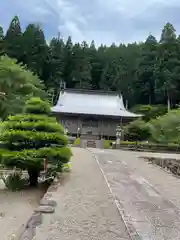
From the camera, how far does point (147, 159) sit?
18.4 metres

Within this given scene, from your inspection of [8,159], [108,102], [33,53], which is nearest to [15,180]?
Result: [8,159]

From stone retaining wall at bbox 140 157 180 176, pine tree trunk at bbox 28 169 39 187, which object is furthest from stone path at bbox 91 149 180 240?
stone retaining wall at bbox 140 157 180 176

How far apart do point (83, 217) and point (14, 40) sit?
5157 centimetres

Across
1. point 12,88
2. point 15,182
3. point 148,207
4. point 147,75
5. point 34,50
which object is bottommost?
point 15,182

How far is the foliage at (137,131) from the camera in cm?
3209

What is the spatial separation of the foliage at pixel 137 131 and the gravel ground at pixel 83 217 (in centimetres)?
2487

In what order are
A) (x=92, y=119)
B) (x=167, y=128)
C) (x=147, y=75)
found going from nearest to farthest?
1. (x=167, y=128)
2. (x=92, y=119)
3. (x=147, y=75)

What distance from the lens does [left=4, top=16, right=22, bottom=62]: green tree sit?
51666 millimetres

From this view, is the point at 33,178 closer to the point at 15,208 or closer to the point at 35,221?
the point at 15,208

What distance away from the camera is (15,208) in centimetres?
681

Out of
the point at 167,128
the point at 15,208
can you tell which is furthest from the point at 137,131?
the point at 15,208

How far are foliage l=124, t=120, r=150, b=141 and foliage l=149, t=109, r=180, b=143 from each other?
31.0 inches

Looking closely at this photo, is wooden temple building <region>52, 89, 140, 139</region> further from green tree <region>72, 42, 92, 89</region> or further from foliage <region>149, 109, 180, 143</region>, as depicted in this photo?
green tree <region>72, 42, 92, 89</region>

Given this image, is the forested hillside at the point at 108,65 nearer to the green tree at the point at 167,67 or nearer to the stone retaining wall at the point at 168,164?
the green tree at the point at 167,67
